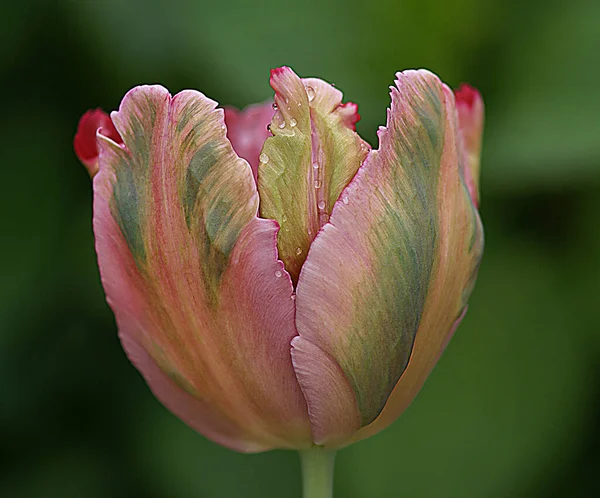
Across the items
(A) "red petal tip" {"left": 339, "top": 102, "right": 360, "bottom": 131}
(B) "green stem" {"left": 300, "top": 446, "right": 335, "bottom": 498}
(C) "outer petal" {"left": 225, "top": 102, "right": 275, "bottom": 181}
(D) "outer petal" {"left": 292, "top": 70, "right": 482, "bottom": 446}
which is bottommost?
(B) "green stem" {"left": 300, "top": 446, "right": 335, "bottom": 498}

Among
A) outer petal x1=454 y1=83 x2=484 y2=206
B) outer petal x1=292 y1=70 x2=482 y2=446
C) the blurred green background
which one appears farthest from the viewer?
the blurred green background

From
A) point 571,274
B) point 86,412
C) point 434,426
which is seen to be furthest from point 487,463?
point 86,412

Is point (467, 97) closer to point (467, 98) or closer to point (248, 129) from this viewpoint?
point (467, 98)

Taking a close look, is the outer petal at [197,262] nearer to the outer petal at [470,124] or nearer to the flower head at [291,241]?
the flower head at [291,241]

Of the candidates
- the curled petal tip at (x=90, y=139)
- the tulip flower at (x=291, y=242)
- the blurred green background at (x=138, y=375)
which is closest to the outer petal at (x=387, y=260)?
the tulip flower at (x=291, y=242)

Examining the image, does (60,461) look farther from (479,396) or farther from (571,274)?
(571,274)

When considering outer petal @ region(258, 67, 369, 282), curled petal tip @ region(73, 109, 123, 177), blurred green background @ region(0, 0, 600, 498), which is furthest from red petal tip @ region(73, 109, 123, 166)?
blurred green background @ region(0, 0, 600, 498)

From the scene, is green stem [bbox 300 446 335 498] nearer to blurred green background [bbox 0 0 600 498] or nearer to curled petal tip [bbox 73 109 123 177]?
curled petal tip [bbox 73 109 123 177]
